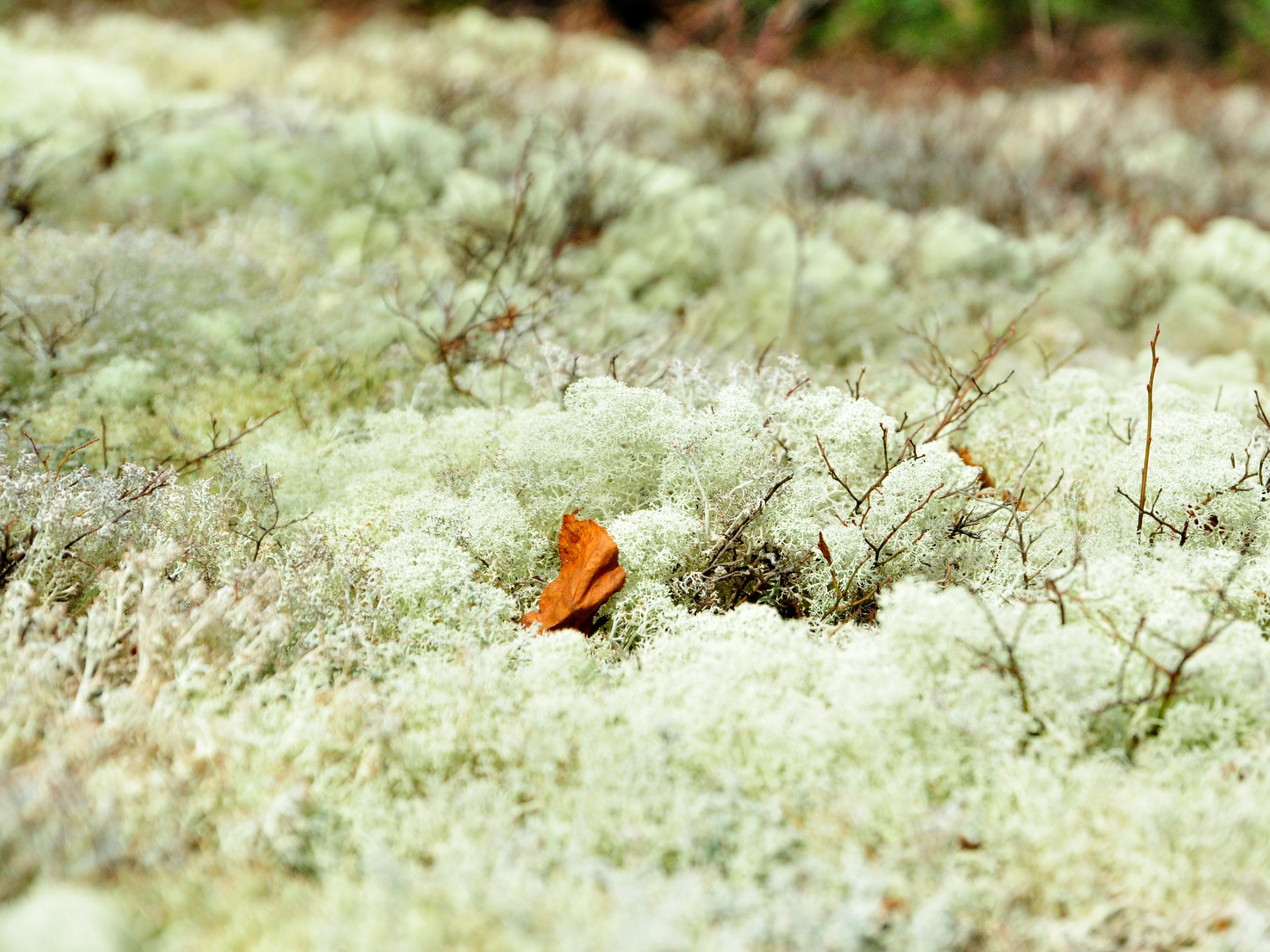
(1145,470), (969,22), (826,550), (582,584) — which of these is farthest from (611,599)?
(969,22)

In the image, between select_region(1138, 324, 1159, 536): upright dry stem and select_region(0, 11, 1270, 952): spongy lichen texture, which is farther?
select_region(1138, 324, 1159, 536): upright dry stem

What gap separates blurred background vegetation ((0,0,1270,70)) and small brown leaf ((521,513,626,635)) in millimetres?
6692

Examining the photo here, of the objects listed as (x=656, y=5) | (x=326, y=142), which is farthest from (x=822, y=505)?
(x=656, y=5)

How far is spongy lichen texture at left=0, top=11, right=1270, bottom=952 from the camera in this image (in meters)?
1.08

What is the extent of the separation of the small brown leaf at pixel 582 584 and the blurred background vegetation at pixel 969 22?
263 inches

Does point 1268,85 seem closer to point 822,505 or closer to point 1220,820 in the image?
point 822,505

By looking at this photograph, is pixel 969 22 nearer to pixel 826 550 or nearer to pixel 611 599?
pixel 826 550

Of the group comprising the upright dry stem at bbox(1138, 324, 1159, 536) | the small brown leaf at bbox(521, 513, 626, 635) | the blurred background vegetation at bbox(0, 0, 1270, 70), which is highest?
the blurred background vegetation at bbox(0, 0, 1270, 70)

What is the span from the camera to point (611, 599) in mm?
1697

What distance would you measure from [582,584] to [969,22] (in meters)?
8.36

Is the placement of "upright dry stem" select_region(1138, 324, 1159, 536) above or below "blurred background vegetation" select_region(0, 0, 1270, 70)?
below

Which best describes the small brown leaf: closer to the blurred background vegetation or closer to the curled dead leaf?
the curled dead leaf

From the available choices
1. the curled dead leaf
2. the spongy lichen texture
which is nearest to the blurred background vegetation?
the spongy lichen texture

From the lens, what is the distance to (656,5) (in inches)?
376
